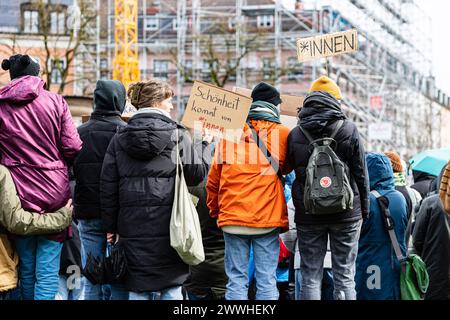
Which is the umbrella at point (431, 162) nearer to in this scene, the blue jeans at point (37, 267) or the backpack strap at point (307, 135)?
the backpack strap at point (307, 135)

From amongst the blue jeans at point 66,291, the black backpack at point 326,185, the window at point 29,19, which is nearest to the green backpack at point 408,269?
the black backpack at point 326,185

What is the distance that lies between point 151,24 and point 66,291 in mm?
46255

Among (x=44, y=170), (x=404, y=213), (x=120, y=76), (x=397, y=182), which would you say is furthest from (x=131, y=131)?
(x=120, y=76)

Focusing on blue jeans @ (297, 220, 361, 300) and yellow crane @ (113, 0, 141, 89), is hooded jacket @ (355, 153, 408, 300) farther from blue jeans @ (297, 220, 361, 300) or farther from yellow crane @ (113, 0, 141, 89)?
yellow crane @ (113, 0, 141, 89)

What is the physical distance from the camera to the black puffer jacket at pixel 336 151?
5.93 meters

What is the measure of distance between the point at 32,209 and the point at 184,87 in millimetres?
43784

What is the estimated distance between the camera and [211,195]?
20.5 ft

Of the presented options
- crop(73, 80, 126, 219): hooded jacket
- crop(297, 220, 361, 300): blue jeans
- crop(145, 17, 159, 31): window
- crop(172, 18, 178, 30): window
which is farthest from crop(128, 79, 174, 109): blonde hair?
crop(145, 17, 159, 31): window

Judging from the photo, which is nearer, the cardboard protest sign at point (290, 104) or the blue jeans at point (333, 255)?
the blue jeans at point (333, 255)

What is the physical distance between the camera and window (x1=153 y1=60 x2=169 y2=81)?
47562mm

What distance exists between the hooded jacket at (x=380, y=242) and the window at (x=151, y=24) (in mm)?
45537

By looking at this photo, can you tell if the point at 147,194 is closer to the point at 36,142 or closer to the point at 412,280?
the point at 36,142

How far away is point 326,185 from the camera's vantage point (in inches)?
227

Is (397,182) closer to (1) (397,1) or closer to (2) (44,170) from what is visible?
(2) (44,170)
